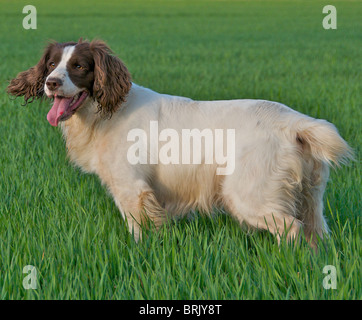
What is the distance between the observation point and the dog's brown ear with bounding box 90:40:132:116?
364 centimetres

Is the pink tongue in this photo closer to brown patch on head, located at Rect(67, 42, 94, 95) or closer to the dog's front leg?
brown patch on head, located at Rect(67, 42, 94, 95)

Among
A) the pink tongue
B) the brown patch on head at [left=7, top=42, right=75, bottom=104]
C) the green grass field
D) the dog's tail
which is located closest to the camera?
the green grass field

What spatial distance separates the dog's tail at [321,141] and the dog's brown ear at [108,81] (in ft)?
3.87

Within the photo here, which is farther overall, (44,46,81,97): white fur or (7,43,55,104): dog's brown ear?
(7,43,55,104): dog's brown ear

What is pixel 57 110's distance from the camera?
11.8ft

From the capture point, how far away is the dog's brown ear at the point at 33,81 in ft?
12.8

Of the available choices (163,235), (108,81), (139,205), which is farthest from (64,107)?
(163,235)

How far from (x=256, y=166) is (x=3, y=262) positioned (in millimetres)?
1536

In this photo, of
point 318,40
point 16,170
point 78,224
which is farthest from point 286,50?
point 78,224

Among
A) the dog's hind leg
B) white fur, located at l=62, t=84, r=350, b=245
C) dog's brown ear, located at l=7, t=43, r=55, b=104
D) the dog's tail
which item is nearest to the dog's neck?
white fur, located at l=62, t=84, r=350, b=245

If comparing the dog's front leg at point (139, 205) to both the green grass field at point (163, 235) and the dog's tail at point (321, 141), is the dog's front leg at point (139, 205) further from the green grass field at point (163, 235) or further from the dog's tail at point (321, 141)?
the dog's tail at point (321, 141)

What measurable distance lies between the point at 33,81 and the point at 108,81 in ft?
2.15

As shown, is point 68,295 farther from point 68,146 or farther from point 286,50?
point 286,50

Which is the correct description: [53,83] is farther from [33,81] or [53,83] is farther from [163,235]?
[163,235]
